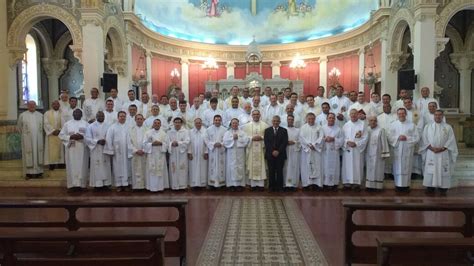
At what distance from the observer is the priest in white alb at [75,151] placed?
9.30 meters

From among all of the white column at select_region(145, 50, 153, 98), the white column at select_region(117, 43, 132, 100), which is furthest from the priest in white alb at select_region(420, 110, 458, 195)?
the white column at select_region(145, 50, 153, 98)

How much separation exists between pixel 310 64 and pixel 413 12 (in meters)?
9.89

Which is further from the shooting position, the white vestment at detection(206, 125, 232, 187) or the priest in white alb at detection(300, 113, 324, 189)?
the white vestment at detection(206, 125, 232, 187)

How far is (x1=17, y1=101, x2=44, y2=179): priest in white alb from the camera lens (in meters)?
9.98

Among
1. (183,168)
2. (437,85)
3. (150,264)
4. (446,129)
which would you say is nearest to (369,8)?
(437,85)

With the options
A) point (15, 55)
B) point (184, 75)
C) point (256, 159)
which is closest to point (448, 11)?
point (256, 159)

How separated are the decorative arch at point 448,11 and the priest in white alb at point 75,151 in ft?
31.4

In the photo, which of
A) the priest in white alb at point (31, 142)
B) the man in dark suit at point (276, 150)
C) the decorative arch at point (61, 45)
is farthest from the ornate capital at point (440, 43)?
the decorative arch at point (61, 45)

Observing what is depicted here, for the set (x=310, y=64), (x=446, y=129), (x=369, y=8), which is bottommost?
(x=446, y=129)

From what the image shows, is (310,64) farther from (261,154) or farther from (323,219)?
(323,219)

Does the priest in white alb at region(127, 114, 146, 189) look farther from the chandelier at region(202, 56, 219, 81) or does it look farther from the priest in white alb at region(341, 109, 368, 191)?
the chandelier at region(202, 56, 219, 81)

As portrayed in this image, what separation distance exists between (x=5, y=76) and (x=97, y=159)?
17.0 ft

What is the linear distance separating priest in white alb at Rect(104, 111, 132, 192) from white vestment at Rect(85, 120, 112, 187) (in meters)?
0.13

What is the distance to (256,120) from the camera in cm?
972
